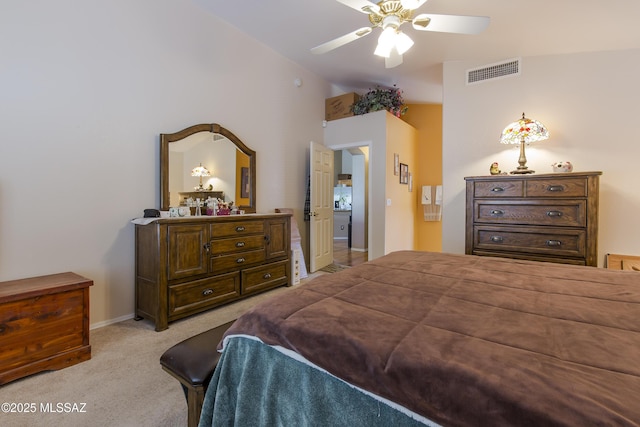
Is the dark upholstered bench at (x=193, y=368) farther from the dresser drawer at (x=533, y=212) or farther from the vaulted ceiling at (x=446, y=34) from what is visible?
the vaulted ceiling at (x=446, y=34)

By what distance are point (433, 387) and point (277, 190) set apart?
372 cm

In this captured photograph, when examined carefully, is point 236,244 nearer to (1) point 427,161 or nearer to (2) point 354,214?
(1) point 427,161

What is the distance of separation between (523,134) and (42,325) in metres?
4.08

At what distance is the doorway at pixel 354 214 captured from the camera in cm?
622

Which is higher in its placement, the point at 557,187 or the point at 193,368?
the point at 557,187

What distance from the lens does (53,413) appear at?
148 cm

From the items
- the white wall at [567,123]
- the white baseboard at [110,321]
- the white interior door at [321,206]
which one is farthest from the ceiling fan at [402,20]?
the white baseboard at [110,321]

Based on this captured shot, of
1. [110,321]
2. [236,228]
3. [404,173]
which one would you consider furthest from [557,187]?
[110,321]

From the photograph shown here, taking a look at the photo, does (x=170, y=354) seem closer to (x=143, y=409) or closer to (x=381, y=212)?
(x=143, y=409)

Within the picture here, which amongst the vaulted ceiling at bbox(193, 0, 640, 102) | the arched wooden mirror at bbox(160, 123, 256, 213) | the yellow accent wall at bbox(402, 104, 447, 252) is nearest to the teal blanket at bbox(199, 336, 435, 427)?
the arched wooden mirror at bbox(160, 123, 256, 213)

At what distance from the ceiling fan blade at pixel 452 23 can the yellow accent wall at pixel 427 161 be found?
357 centimetres

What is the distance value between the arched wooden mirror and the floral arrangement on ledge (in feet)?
6.52

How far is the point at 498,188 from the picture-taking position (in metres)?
2.74

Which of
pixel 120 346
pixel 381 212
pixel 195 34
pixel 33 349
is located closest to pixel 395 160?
pixel 381 212
